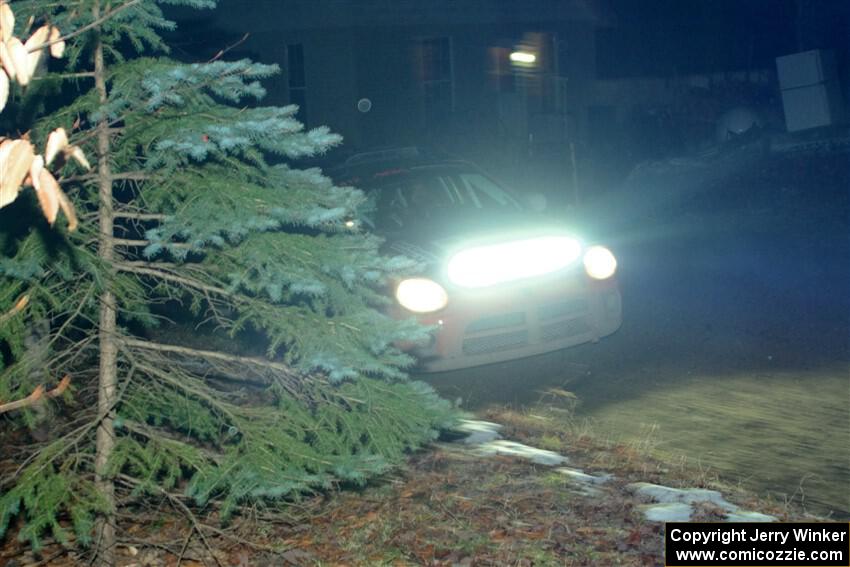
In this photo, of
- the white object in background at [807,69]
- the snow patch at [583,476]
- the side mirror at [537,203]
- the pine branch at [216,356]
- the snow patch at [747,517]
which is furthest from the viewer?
the white object in background at [807,69]

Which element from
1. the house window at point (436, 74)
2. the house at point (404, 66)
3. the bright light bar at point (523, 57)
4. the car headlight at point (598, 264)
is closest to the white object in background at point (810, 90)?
the house at point (404, 66)

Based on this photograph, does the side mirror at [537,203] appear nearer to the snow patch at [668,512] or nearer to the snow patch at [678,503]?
the snow patch at [678,503]

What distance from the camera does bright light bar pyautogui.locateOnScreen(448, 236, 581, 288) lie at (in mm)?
7645

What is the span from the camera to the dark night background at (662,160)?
6.96m

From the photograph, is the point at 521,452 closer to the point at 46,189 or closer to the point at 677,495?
the point at 677,495

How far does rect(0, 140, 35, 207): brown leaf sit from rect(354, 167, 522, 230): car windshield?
6.23m

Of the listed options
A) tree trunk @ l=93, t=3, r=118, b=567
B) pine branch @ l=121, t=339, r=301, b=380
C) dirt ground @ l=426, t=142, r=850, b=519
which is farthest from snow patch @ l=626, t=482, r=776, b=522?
tree trunk @ l=93, t=3, r=118, b=567

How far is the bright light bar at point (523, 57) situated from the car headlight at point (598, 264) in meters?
18.3

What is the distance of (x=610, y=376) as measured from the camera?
307 inches

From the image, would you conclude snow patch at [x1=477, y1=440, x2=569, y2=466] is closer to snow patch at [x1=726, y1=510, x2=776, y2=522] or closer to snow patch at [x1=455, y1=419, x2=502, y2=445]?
snow patch at [x1=455, y1=419, x2=502, y2=445]

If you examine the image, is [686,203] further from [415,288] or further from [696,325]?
[415,288]

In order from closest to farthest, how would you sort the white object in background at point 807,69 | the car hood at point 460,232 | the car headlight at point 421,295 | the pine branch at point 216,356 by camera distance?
the pine branch at point 216,356 < the car headlight at point 421,295 < the car hood at point 460,232 < the white object in background at point 807,69

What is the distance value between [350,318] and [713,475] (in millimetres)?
2265

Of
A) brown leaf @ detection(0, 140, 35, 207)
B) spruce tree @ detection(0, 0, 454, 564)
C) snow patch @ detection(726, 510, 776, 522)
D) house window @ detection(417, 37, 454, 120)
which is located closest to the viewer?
brown leaf @ detection(0, 140, 35, 207)
